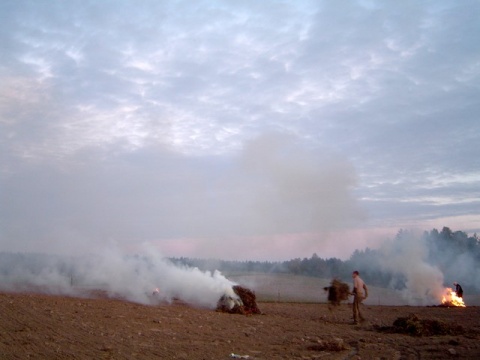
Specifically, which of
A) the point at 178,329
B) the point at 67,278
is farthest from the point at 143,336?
the point at 67,278

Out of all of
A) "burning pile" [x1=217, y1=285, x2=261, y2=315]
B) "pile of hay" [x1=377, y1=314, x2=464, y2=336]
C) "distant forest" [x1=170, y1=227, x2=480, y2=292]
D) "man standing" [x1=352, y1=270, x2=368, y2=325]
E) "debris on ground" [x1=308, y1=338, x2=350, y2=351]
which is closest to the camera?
"debris on ground" [x1=308, y1=338, x2=350, y2=351]

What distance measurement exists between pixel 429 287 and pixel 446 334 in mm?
29651

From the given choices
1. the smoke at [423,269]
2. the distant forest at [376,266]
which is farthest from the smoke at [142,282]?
the smoke at [423,269]

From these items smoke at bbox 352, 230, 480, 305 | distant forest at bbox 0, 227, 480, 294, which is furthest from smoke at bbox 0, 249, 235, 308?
smoke at bbox 352, 230, 480, 305

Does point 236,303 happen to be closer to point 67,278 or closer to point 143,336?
point 143,336

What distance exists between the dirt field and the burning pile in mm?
2565

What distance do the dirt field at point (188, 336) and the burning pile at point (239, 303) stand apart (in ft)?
8.41

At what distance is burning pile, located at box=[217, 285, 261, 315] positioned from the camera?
25562 millimetres

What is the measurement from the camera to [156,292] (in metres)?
30.8

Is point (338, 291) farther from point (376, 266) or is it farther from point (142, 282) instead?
point (376, 266)

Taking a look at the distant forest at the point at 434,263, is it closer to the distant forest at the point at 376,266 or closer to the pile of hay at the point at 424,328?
the distant forest at the point at 376,266

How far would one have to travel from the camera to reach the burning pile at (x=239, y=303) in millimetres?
25562

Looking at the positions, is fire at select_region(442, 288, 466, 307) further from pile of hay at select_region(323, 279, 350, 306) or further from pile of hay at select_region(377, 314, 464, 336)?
pile of hay at select_region(377, 314, 464, 336)

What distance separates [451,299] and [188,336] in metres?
30.0
